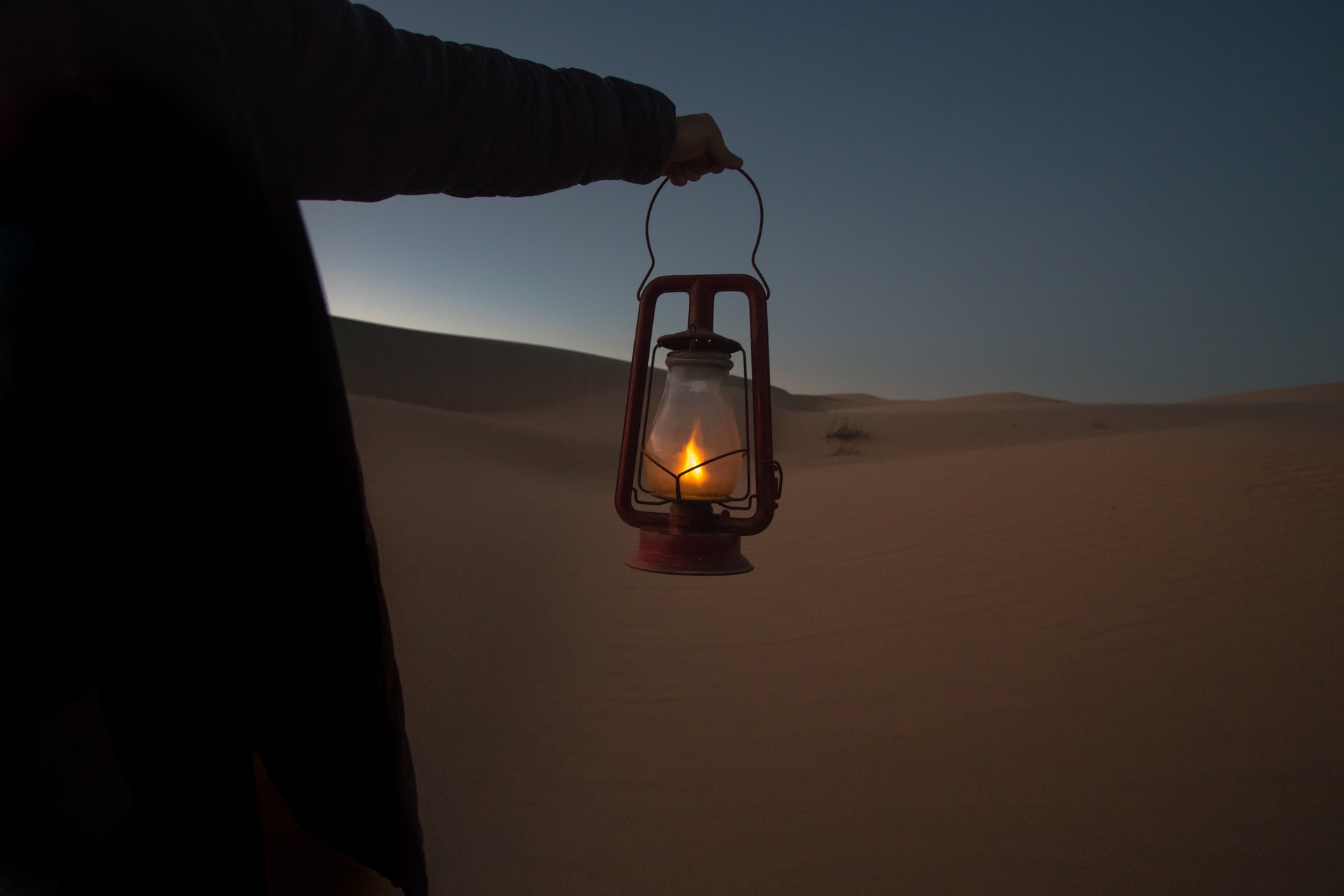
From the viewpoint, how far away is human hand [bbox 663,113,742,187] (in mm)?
1379

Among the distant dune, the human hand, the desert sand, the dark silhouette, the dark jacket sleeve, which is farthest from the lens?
the distant dune

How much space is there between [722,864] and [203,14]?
2.52 metres

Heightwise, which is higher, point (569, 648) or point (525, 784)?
point (569, 648)

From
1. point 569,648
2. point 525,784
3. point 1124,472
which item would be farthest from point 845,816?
point 1124,472

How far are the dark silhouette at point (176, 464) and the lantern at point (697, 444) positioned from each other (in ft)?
2.39

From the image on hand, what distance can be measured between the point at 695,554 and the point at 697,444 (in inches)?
8.7

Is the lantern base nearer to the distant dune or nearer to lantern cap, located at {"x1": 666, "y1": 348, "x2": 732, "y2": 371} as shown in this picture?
lantern cap, located at {"x1": 666, "y1": 348, "x2": 732, "y2": 371}

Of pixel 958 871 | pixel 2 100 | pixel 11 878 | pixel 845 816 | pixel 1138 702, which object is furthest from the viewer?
pixel 1138 702

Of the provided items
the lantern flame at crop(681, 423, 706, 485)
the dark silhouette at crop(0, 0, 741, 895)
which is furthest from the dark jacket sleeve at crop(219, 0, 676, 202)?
the lantern flame at crop(681, 423, 706, 485)

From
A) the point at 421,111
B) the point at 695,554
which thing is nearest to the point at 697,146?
the point at 421,111

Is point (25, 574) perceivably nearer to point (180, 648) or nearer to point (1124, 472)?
point (180, 648)

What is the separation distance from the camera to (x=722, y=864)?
91.8 inches

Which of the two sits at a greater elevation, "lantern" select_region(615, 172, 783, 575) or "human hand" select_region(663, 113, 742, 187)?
"human hand" select_region(663, 113, 742, 187)

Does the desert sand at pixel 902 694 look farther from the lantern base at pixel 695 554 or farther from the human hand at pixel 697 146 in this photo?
the human hand at pixel 697 146
